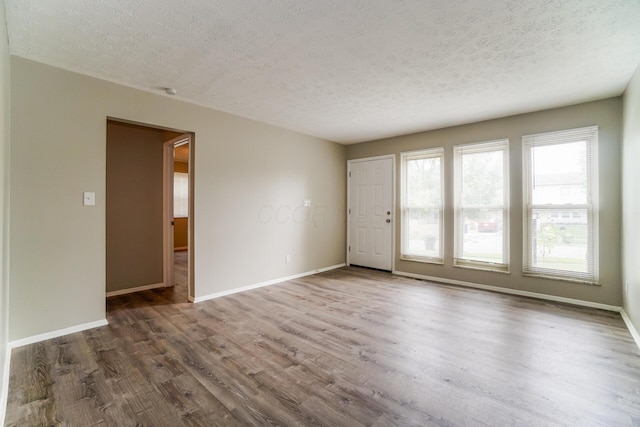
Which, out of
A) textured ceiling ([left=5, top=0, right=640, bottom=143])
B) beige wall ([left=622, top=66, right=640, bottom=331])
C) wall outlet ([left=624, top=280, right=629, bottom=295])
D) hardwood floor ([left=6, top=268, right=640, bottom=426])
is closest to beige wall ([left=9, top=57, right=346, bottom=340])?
textured ceiling ([left=5, top=0, right=640, bottom=143])

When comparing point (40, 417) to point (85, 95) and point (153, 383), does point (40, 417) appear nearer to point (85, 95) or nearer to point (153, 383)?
point (153, 383)

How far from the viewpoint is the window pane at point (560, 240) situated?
364cm

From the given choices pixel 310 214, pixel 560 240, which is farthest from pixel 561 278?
pixel 310 214

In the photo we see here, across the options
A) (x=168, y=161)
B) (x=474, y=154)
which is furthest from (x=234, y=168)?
(x=474, y=154)

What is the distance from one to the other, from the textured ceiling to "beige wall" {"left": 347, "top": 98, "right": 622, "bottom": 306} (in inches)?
10.8

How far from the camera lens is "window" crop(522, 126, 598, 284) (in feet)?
11.8

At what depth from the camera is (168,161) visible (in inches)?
177

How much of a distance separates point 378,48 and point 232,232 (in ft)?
9.70

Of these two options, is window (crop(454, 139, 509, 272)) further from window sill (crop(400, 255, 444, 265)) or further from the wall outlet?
the wall outlet

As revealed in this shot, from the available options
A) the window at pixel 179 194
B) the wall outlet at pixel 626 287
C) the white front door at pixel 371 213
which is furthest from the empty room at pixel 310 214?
the window at pixel 179 194

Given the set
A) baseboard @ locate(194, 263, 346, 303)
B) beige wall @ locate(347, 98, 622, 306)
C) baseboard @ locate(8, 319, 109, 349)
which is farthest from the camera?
baseboard @ locate(194, 263, 346, 303)

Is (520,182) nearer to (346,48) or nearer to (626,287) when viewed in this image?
(626,287)

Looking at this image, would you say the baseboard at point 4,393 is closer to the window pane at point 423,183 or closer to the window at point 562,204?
the window pane at point 423,183

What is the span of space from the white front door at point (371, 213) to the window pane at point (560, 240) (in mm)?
2194
